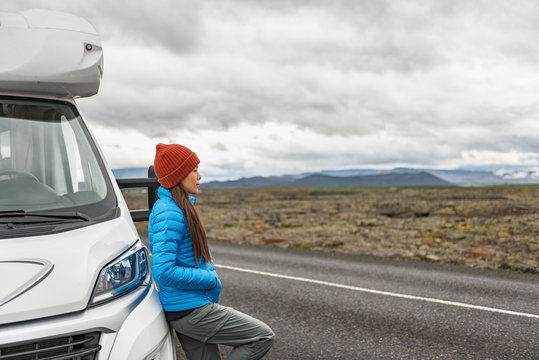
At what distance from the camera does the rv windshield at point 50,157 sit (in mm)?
2787

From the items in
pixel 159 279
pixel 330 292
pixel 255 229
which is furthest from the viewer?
pixel 255 229

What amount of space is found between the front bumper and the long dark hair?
396 millimetres

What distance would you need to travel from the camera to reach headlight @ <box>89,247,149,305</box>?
2.24 m

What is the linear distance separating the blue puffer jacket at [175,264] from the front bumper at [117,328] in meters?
0.14

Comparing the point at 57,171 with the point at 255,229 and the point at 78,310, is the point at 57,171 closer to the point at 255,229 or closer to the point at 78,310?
the point at 78,310

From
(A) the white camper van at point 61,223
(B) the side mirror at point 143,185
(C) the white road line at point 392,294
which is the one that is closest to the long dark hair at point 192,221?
(A) the white camper van at point 61,223

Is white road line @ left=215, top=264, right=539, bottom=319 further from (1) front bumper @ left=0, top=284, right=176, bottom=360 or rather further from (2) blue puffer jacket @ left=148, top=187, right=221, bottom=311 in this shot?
(1) front bumper @ left=0, top=284, right=176, bottom=360

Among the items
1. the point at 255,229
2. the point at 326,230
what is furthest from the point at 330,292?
the point at 255,229

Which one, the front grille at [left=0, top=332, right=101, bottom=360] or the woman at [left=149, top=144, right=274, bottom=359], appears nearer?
the front grille at [left=0, top=332, right=101, bottom=360]

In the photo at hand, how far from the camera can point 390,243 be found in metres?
12.7

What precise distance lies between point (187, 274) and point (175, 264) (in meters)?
0.11

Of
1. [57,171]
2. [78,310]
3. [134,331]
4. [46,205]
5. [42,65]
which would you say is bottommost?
[134,331]

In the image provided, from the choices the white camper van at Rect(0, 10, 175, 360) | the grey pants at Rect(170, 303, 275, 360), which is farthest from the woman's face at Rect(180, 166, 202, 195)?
the grey pants at Rect(170, 303, 275, 360)

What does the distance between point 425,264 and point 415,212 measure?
13594mm
